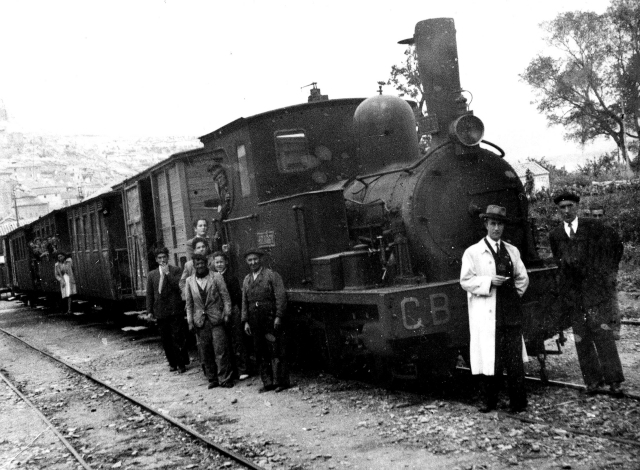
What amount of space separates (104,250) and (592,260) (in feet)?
39.3

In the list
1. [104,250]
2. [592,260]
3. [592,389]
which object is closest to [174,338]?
[592,389]

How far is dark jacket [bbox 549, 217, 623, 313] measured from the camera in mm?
6301

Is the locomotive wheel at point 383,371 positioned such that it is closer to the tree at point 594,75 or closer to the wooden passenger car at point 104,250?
the wooden passenger car at point 104,250

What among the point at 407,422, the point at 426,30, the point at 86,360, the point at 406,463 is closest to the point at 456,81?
the point at 426,30

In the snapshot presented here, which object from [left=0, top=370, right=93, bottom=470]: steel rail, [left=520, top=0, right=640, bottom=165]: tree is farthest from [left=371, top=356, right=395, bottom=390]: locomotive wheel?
[left=520, top=0, right=640, bottom=165]: tree

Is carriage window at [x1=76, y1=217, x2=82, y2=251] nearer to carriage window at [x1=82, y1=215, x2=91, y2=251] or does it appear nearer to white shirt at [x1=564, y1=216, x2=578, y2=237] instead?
carriage window at [x1=82, y1=215, x2=91, y2=251]

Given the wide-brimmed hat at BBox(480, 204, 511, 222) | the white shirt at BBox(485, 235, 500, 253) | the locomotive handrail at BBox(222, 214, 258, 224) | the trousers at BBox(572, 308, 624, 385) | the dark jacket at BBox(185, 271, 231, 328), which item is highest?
the locomotive handrail at BBox(222, 214, 258, 224)

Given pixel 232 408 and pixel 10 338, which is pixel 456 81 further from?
pixel 10 338

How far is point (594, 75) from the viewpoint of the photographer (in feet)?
123

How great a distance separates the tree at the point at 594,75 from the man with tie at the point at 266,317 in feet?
94.4

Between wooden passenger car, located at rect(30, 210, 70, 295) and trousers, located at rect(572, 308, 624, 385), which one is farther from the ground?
wooden passenger car, located at rect(30, 210, 70, 295)

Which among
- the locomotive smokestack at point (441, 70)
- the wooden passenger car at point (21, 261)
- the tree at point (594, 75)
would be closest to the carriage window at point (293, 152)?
the locomotive smokestack at point (441, 70)

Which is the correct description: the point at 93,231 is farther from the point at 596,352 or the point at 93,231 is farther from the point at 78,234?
the point at 596,352

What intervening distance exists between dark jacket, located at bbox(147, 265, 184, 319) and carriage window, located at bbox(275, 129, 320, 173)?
2.80m
